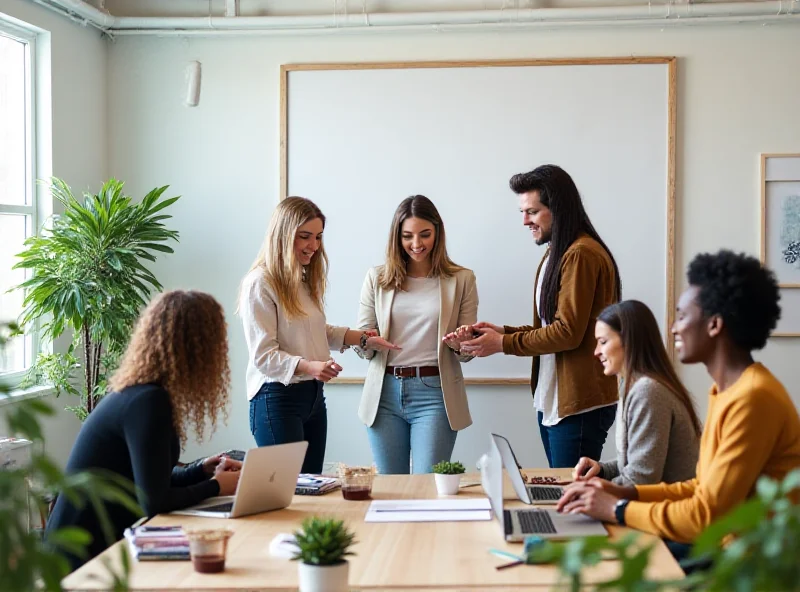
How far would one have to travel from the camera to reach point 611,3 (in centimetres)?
473

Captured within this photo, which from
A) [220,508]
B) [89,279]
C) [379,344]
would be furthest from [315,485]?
[89,279]

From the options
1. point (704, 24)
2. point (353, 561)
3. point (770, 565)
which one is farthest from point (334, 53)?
point (770, 565)

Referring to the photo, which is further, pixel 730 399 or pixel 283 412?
pixel 283 412

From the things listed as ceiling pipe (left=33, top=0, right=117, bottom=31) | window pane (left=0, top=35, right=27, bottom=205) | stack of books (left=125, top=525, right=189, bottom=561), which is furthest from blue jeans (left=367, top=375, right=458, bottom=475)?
ceiling pipe (left=33, top=0, right=117, bottom=31)

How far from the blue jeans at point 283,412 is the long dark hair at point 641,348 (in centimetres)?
128

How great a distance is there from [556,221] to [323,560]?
195cm

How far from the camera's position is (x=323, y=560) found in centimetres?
172

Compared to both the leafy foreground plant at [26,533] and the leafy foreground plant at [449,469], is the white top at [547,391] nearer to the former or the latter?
the leafy foreground plant at [449,469]

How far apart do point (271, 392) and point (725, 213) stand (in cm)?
260

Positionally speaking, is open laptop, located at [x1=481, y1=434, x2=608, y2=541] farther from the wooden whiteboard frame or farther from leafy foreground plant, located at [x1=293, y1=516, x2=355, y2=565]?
the wooden whiteboard frame

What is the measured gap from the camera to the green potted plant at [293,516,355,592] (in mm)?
1715

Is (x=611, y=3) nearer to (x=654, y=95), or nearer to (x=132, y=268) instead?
(x=654, y=95)

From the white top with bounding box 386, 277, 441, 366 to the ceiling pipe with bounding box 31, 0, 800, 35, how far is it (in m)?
1.66

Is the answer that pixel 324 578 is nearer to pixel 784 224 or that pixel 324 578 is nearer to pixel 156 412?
pixel 156 412
